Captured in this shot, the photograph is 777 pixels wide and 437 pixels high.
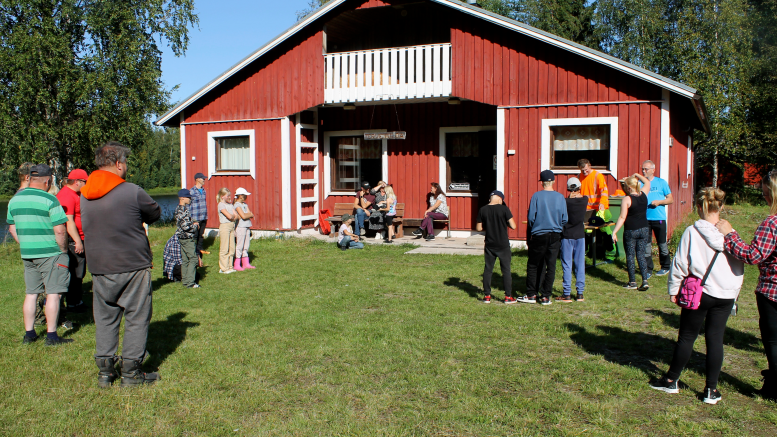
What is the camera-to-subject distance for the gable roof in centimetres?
1122

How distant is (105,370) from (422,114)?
11646 millimetres

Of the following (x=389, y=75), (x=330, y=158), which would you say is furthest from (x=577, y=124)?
(x=330, y=158)

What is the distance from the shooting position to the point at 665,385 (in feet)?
15.8

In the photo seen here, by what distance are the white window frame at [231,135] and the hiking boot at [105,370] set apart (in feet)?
34.7

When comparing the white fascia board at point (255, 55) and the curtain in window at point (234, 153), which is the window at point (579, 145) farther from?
the curtain in window at point (234, 153)

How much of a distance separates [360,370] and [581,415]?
1.96 metres

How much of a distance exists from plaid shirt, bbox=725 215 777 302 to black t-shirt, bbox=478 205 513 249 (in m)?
3.50

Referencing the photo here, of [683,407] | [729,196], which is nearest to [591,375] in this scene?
[683,407]

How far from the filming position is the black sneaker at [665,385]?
477cm

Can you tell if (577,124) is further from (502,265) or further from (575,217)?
(502,265)

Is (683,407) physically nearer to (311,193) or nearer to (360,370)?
(360,370)

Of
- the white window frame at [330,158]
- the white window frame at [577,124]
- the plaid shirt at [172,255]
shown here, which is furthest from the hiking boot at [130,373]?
the white window frame at [330,158]

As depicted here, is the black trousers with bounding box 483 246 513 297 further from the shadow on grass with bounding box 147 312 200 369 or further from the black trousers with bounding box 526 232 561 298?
the shadow on grass with bounding box 147 312 200 369

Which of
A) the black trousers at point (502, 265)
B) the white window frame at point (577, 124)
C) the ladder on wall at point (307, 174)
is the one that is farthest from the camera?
the ladder on wall at point (307, 174)
